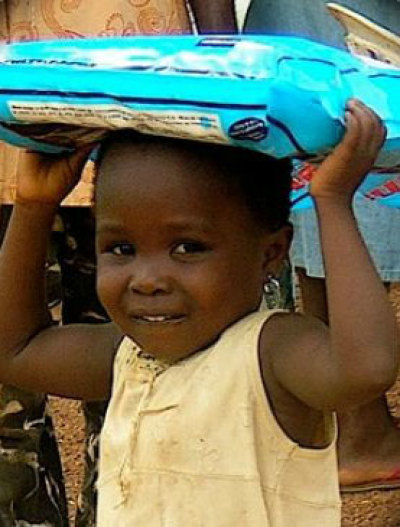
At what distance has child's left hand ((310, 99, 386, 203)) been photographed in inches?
85.2

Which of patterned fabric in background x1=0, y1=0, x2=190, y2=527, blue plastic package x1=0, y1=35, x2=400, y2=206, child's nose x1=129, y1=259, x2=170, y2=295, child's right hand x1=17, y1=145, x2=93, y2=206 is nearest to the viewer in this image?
blue plastic package x1=0, y1=35, x2=400, y2=206

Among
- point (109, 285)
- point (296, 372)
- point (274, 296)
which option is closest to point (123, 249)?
point (109, 285)

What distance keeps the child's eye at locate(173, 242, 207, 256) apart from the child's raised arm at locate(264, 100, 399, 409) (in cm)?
22

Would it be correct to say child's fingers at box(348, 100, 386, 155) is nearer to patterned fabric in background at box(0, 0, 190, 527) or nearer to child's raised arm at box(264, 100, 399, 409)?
child's raised arm at box(264, 100, 399, 409)

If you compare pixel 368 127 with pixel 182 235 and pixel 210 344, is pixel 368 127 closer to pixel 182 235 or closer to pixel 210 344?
pixel 182 235

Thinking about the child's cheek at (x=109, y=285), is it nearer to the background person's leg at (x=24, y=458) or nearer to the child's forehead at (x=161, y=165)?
the child's forehead at (x=161, y=165)

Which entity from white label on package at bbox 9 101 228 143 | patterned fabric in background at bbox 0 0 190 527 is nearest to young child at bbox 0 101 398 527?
white label on package at bbox 9 101 228 143

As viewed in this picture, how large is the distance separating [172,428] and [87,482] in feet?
3.36

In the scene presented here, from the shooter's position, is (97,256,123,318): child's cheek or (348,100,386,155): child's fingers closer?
(348,100,386,155): child's fingers

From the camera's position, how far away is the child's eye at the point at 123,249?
2426mm

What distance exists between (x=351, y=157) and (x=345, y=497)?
2.11 m

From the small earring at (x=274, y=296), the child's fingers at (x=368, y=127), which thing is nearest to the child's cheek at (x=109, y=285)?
the child's fingers at (x=368, y=127)

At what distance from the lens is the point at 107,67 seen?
A: 85.5 inches

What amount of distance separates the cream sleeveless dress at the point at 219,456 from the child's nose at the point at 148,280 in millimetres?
142
